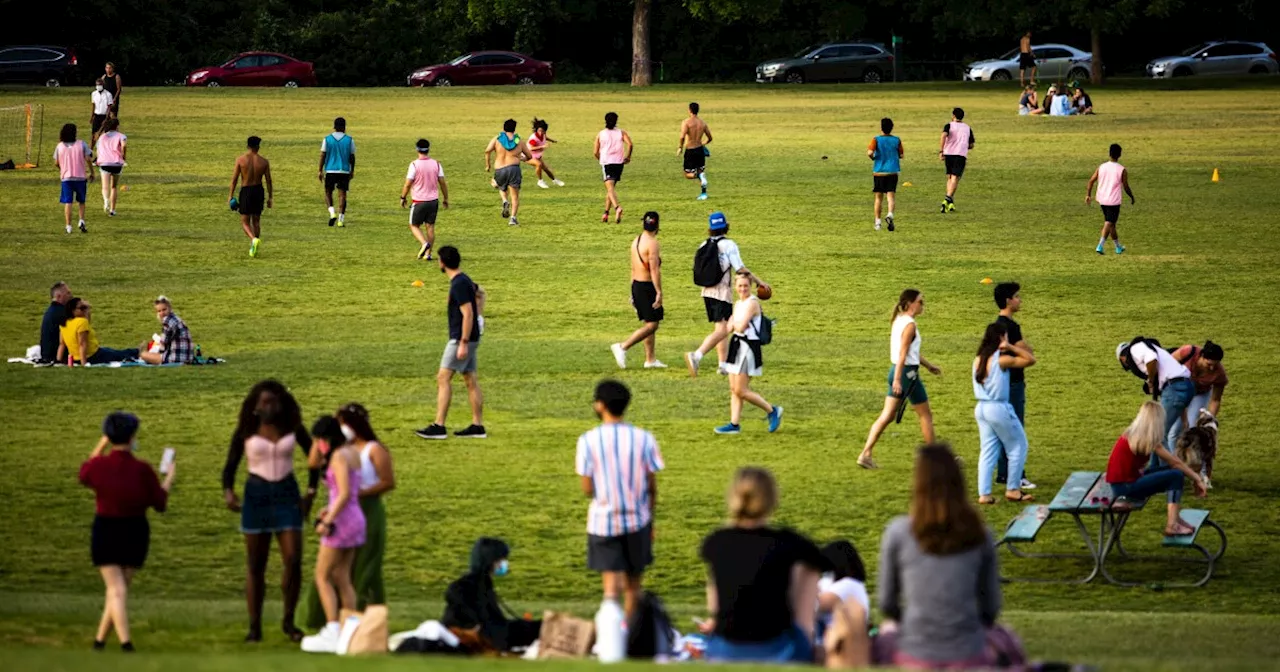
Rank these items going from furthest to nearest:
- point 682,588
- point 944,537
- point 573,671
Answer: point 682,588
point 573,671
point 944,537

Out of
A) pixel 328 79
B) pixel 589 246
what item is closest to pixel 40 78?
pixel 328 79

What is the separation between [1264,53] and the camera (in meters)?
72.1

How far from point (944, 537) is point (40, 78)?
62.2m

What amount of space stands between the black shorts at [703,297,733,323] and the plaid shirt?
20.9ft

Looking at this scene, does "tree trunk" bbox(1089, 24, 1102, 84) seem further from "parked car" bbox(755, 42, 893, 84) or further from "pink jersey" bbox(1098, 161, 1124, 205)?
"pink jersey" bbox(1098, 161, 1124, 205)

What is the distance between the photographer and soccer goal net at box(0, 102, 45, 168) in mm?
42844

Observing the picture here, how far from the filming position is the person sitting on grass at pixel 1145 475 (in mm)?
14977

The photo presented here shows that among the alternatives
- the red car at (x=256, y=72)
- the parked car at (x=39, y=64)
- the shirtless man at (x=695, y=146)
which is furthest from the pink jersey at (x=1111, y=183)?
the parked car at (x=39, y=64)

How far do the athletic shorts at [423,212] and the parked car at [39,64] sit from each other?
1559 inches

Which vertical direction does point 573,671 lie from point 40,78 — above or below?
A: below

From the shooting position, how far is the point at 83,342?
2203 cm

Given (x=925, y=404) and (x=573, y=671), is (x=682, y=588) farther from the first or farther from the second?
(x=573, y=671)

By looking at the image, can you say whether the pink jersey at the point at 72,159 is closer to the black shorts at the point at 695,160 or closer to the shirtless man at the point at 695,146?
the shirtless man at the point at 695,146

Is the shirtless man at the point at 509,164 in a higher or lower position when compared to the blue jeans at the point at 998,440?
higher
